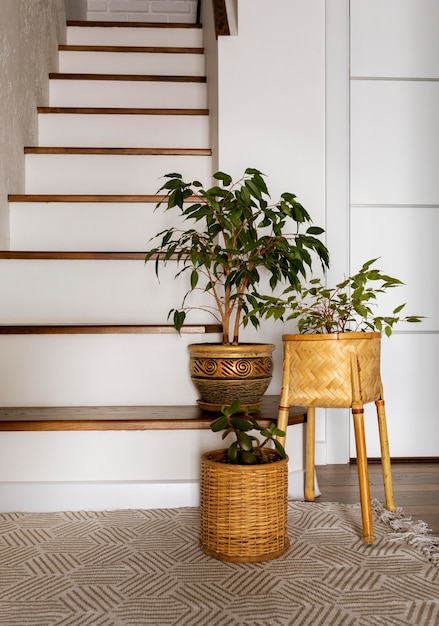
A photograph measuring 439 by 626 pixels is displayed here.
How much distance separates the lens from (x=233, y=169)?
2.24 meters

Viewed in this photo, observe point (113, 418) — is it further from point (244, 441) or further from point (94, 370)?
point (244, 441)

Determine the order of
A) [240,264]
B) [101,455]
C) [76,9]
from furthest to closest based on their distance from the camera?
[76,9], [240,264], [101,455]

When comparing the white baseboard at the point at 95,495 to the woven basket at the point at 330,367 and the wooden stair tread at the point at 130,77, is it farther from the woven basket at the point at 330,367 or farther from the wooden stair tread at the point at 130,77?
the wooden stair tread at the point at 130,77

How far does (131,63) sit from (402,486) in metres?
2.38

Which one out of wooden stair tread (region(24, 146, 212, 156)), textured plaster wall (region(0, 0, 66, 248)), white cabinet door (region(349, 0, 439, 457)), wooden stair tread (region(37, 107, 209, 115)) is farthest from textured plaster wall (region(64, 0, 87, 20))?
white cabinet door (region(349, 0, 439, 457))

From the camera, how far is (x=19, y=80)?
8.44 ft

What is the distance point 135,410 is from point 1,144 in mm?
1101

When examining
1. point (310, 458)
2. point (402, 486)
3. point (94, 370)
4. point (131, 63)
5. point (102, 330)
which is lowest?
point (402, 486)

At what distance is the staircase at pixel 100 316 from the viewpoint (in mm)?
1713

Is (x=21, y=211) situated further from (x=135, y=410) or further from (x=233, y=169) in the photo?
(x=135, y=410)

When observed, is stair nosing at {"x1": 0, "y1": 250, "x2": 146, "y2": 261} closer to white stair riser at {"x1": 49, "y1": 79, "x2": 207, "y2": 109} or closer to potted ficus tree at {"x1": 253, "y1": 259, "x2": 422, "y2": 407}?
potted ficus tree at {"x1": 253, "y1": 259, "x2": 422, "y2": 407}

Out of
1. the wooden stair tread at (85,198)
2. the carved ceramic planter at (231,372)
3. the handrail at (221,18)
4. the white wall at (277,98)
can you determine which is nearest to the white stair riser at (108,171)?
the wooden stair tread at (85,198)

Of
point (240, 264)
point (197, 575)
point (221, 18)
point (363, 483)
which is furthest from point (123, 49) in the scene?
point (197, 575)

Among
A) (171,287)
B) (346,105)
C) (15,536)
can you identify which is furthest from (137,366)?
(346,105)
